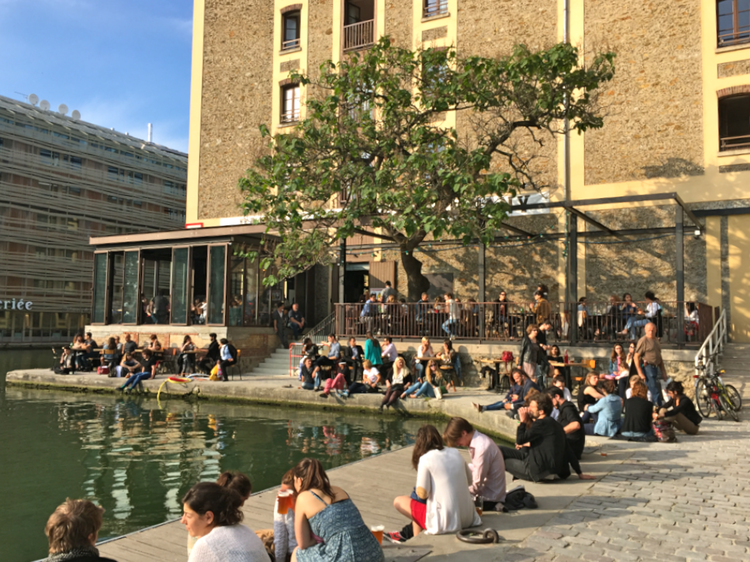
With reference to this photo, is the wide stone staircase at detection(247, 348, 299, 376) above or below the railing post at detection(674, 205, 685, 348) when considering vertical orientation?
below

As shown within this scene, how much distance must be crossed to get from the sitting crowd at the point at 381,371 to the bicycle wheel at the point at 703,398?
5.28 m

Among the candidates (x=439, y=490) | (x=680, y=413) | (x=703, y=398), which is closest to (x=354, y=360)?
(x=703, y=398)

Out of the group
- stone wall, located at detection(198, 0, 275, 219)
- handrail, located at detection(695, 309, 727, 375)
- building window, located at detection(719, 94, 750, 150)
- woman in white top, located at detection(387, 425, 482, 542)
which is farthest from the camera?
stone wall, located at detection(198, 0, 275, 219)

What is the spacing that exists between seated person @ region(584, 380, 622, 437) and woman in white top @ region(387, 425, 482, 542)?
548 centimetres

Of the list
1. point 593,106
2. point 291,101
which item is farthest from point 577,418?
point 291,101

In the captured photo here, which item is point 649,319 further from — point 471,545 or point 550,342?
point 471,545

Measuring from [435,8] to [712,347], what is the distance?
14.9 metres

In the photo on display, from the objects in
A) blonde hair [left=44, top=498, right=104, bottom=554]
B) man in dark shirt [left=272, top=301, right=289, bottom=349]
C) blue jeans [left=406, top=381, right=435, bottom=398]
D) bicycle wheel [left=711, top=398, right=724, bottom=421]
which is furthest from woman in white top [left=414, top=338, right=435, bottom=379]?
blonde hair [left=44, top=498, right=104, bottom=554]

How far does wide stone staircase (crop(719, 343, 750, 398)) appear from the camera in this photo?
1434 centimetres

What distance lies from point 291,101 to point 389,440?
17682 millimetres

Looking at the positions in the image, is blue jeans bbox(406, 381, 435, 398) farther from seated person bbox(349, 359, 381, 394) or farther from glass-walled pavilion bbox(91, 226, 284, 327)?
glass-walled pavilion bbox(91, 226, 284, 327)

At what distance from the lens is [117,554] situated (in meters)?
5.43

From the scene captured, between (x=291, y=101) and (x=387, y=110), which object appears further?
(x=291, y=101)

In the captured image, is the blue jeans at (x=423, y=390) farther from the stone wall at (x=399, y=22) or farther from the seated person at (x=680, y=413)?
the stone wall at (x=399, y=22)
